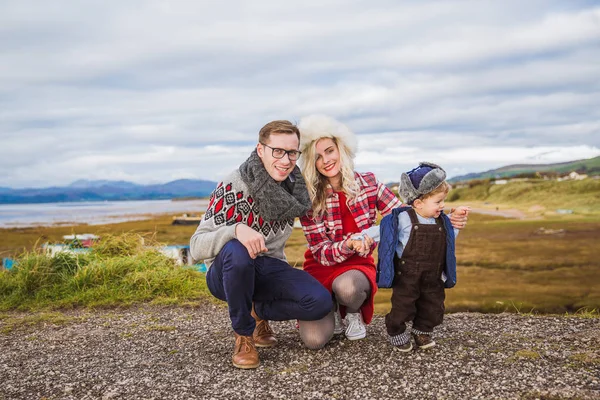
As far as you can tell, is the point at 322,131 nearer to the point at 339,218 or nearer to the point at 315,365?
the point at 339,218

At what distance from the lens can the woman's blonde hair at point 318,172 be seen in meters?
4.79

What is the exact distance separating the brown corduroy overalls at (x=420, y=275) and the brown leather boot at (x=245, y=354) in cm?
124

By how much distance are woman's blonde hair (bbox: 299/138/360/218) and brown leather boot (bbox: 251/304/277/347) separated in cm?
123

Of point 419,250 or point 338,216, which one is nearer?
point 419,250

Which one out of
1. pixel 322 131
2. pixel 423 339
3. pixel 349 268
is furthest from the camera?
pixel 349 268

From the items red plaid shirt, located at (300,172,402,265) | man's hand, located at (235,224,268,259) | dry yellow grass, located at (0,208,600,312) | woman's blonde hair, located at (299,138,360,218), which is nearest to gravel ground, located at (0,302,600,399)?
red plaid shirt, located at (300,172,402,265)

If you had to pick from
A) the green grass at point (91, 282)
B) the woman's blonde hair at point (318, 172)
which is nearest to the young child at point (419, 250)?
the woman's blonde hair at point (318, 172)

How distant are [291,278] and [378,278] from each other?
2.62ft

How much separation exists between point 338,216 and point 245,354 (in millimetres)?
1553

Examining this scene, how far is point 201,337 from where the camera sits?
18.3ft

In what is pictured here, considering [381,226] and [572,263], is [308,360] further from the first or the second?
[572,263]

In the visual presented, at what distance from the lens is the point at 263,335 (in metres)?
5.05

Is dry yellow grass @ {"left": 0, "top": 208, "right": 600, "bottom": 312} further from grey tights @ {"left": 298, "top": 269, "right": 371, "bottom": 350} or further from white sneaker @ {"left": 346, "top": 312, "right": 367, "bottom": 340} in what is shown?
grey tights @ {"left": 298, "top": 269, "right": 371, "bottom": 350}

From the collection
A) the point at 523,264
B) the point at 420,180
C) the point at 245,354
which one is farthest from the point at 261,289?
the point at 523,264
